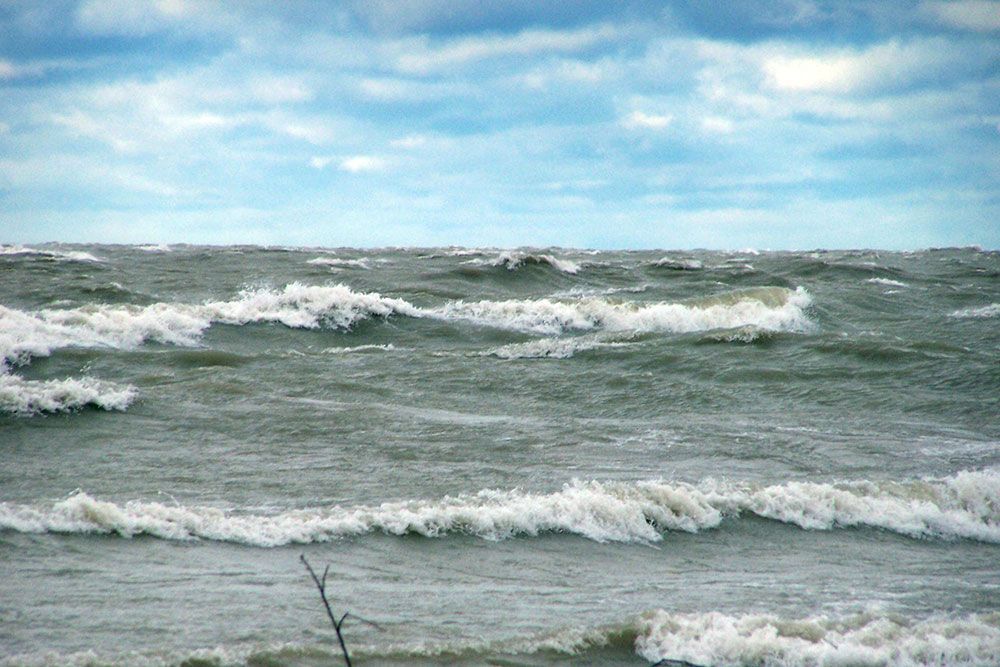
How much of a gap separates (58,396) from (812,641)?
330 inches

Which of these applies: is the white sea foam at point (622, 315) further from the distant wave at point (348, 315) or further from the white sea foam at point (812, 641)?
the white sea foam at point (812, 641)

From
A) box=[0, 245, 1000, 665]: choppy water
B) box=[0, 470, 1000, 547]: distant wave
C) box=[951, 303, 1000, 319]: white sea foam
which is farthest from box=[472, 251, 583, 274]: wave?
box=[0, 470, 1000, 547]: distant wave

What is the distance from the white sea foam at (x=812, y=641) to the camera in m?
4.89

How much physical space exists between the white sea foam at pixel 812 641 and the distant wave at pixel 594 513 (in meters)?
2.07

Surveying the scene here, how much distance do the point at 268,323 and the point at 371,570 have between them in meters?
12.6

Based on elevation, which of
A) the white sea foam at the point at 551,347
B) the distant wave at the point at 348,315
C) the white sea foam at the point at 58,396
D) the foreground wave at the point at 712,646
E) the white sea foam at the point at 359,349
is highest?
the distant wave at the point at 348,315

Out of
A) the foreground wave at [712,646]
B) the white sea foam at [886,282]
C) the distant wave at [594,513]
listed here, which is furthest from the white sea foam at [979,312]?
the foreground wave at [712,646]

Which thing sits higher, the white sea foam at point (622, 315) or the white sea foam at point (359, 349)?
the white sea foam at point (622, 315)

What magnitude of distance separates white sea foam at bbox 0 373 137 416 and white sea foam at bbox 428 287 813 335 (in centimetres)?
924

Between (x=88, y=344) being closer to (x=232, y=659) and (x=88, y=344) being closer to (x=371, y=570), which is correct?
(x=371, y=570)

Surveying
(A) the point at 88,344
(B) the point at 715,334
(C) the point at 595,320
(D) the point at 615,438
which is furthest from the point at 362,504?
(C) the point at 595,320

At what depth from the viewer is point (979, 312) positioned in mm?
22484

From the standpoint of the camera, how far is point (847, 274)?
106 ft

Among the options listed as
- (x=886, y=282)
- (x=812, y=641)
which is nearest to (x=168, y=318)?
(x=812, y=641)
